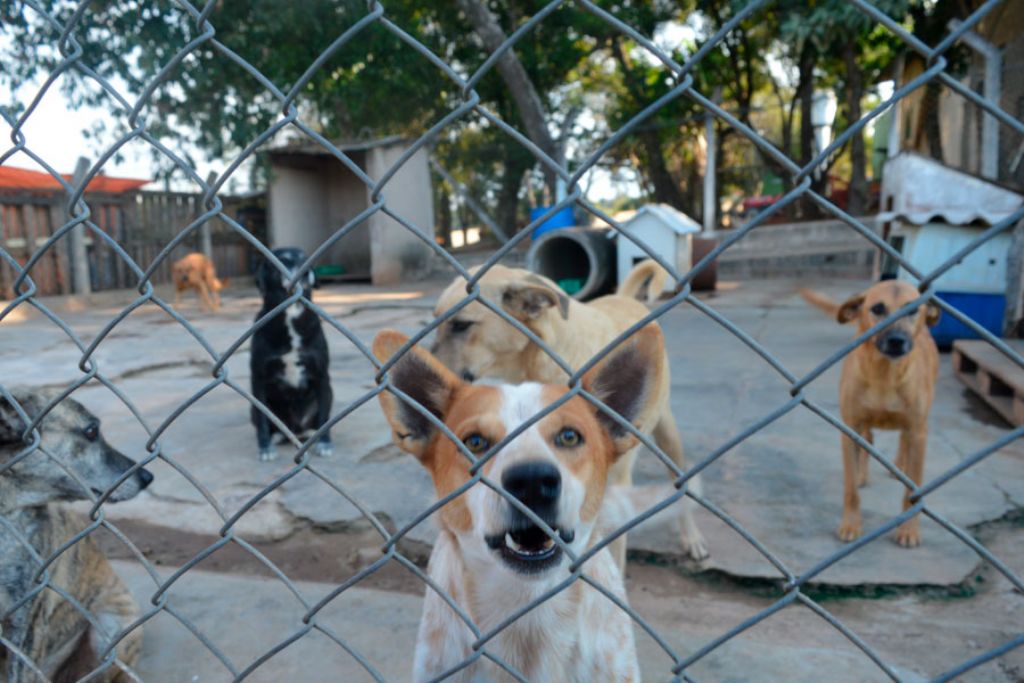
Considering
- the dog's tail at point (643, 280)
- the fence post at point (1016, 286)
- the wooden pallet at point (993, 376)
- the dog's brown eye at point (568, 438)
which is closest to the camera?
the dog's brown eye at point (568, 438)

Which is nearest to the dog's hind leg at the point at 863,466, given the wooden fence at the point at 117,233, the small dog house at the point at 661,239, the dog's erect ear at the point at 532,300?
the dog's erect ear at the point at 532,300

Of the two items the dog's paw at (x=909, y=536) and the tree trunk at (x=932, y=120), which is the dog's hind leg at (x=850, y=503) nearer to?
the dog's paw at (x=909, y=536)

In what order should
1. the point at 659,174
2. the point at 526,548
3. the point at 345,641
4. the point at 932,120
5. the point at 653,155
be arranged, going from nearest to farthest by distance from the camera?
the point at 526,548
the point at 345,641
the point at 932,120
the point at 653,155
the point at 659,174

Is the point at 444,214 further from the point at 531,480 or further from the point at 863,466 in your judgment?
the point at 531,480

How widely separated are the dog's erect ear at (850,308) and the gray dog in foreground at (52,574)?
11.1ft

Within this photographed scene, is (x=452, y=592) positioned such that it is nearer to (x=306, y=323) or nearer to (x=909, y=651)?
(x=909, y=651)

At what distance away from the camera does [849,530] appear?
3162 mm

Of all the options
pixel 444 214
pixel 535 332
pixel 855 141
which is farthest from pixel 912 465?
pixel 444 214

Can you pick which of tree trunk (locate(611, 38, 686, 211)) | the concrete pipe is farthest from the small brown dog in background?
tree trunk (locate(611, 38, 686, 211))

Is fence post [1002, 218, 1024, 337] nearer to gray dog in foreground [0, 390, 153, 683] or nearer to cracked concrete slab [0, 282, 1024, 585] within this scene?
cracked concrete slab [0, 282, 1024, 585]

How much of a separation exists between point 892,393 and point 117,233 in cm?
1459

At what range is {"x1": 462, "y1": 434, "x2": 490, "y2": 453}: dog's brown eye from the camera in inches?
69.0

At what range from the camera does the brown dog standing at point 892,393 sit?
3184 mm

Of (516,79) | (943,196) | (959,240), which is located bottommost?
(959,240)
